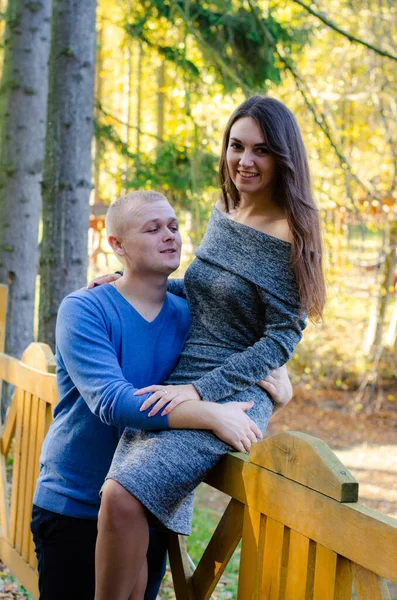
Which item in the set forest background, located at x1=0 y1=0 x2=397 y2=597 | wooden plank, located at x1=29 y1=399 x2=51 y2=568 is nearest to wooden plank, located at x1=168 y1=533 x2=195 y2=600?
wooden plank, located at x1=29 y1=399 x2=51 y2=568

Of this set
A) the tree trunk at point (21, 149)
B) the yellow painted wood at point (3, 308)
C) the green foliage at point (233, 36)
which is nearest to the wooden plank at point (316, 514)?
the yellow painted wood at point (3, 308)

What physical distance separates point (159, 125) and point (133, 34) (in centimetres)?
1100

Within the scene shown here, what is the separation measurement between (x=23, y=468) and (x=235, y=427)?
4.77ft

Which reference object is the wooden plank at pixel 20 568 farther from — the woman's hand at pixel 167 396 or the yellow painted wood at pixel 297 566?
the yellow painted wood at pixel 297 566

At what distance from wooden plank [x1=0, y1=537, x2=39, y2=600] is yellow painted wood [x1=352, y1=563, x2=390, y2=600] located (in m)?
1.73


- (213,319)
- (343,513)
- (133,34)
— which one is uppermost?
(133,34)

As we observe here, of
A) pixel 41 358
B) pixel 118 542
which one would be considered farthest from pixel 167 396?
pixel 41 358

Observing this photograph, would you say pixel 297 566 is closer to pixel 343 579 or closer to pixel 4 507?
pixel 343 579

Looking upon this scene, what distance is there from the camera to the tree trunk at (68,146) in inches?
172

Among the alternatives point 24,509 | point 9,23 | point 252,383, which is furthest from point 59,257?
point 252,383

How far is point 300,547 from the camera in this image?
1.75m

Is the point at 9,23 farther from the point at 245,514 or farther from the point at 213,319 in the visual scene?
the point at 245,514

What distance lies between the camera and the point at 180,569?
2.29 m

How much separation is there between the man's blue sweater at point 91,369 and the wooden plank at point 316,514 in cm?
34
